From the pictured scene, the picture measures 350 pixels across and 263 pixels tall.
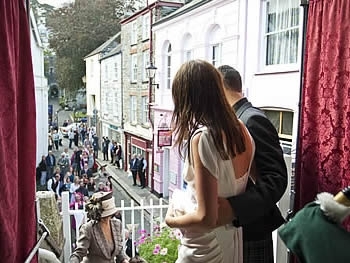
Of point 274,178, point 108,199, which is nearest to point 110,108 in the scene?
point 108,199

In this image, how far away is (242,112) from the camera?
1.22 m

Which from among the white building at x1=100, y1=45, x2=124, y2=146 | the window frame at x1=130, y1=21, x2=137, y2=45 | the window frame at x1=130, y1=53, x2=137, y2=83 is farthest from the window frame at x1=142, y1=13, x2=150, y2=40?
the white building at x1=100, y1=45, x2=124, y2=146

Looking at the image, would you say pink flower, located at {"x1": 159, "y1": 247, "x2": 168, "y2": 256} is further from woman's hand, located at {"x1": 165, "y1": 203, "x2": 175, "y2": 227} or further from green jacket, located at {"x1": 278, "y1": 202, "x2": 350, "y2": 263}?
green jacket, located at {"x1": 278, "y1": 202, "x2": 350, "y2": 263}

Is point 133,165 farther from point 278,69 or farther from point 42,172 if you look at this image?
point 278,69

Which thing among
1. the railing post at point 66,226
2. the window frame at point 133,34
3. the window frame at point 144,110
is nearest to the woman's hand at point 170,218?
the railing post at point 66,226

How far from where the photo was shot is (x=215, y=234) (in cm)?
107

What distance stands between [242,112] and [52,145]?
1.54 m

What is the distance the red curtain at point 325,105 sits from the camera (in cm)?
123

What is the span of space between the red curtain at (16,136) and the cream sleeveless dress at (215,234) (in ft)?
1.64

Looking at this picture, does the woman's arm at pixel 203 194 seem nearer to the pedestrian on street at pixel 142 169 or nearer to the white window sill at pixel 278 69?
the white window sill at pixel 278 69

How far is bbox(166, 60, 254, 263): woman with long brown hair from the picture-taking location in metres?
0.94

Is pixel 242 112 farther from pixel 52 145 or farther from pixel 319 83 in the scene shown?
pixel 52 145

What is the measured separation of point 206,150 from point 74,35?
1.61 m

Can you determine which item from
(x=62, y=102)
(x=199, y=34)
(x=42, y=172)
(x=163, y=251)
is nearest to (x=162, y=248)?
(x=163, y=251)
